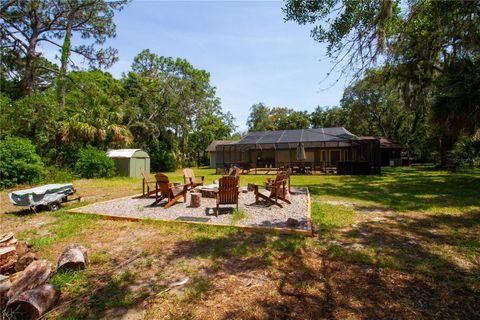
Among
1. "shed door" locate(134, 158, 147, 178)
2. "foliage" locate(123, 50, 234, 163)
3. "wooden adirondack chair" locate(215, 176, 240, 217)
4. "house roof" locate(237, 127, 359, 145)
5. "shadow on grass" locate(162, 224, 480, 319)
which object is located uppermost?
"foliage" locate(123, 50, 234, 163)

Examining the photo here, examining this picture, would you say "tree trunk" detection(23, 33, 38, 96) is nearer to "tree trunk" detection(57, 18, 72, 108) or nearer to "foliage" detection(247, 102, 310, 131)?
"tree trunk" detection(57, 18, 72, 108)

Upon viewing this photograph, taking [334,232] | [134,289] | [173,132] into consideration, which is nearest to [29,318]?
[134,289]

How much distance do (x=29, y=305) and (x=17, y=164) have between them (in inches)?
474

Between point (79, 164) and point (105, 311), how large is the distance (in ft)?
48.4

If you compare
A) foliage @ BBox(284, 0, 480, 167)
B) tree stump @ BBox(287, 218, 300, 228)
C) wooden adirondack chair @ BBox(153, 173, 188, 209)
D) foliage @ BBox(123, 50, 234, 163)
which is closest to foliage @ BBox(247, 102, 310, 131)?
foliage @ BBox(123, 50, 234, 163)

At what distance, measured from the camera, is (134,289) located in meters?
3.16

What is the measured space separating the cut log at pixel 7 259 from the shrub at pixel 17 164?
10.4 metres

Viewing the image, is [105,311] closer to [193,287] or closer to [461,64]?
[193,287]

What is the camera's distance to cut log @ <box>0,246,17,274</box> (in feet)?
11.5

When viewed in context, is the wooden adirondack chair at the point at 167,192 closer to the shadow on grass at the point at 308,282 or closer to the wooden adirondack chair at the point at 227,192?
the wooden adirondack chair at the point at 227,192

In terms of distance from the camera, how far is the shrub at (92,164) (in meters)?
15.2

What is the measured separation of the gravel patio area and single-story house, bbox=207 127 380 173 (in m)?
11.2

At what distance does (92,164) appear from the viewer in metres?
15.4

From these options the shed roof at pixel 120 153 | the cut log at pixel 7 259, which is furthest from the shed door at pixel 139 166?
the cut log at pixel 7 259
